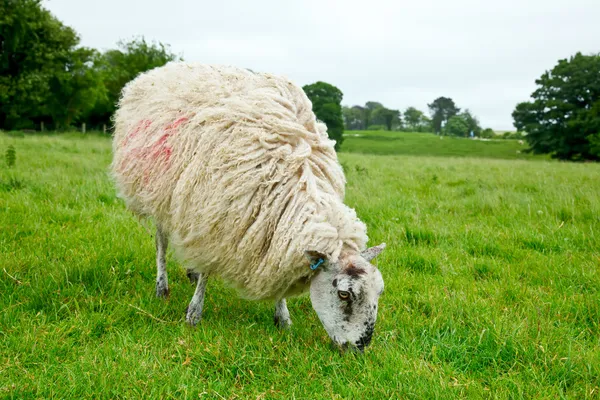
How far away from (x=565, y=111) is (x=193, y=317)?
50.5 meters

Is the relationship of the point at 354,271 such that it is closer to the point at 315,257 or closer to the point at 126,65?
the point at 315,257

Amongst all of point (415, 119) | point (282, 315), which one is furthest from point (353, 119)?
point (282, 315)

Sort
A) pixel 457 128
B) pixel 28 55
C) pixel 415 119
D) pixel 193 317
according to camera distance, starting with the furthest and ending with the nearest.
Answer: pixel 415 119 → pixel 457 128 → pixel 28 55 → pixel 193 317

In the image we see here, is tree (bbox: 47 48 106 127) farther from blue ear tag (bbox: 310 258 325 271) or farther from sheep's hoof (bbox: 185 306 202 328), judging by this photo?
blue ear tag (bbox: 310 258 325 271)

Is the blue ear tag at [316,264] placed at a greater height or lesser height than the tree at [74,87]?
lesser

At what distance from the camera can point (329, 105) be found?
4547 cm

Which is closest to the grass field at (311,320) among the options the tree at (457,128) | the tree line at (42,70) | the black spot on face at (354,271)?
the black spot on face at (354,271)

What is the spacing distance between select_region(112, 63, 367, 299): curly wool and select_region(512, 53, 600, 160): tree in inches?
1766

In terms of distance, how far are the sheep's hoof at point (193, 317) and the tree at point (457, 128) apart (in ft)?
391

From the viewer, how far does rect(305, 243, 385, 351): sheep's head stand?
2902 mm

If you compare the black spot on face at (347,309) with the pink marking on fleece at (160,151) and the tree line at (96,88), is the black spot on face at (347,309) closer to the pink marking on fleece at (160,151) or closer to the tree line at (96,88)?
the pink marking on fleece at (160,151)

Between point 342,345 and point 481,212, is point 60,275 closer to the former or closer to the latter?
point 342,345

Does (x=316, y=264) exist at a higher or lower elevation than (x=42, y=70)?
lower

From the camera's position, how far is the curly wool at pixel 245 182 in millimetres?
3148
